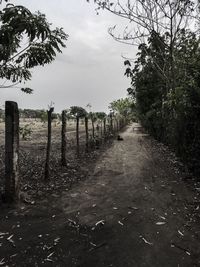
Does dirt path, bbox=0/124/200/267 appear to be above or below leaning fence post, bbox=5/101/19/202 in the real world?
below

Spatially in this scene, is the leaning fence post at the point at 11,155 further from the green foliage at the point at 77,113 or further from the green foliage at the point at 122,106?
the green foliage at the point at 122,106

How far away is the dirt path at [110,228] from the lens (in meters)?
4.88

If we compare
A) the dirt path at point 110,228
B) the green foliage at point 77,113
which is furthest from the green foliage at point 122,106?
the dirt path at point 110,228

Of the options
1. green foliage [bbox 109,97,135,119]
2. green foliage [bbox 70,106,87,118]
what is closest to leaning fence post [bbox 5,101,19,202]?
green foliage [bbox 70,106,87,118]

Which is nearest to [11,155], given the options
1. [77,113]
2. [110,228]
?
[110,228]

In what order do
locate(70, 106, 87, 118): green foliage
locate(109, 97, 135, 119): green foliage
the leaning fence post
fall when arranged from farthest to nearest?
locate(109, 97, 135, 119): green foliage → locate(70, 106, 87, 118): green foliage → the leaning fence post

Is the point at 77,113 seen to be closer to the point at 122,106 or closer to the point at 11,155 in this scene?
→ the point at 11,155

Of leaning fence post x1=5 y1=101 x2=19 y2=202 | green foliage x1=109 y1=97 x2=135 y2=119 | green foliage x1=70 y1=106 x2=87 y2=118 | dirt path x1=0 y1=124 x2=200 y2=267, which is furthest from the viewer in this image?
green foliage x1=109 y1=97 x2=135 y2=119

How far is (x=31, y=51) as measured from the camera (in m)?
6.52

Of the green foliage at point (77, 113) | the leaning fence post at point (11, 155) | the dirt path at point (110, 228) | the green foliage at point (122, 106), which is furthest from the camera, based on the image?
the green foliage at point (122, 106)

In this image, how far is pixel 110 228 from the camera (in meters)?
5.87

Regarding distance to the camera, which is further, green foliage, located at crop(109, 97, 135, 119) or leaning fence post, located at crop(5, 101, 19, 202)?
green foliage, located at crop(109, 97, 135, 119)

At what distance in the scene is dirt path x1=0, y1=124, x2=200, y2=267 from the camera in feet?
16.0

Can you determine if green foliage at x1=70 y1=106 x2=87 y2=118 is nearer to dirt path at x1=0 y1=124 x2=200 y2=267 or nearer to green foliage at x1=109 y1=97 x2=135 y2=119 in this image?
dirt path at x1=0 y1=124 x2=200 y2=267
